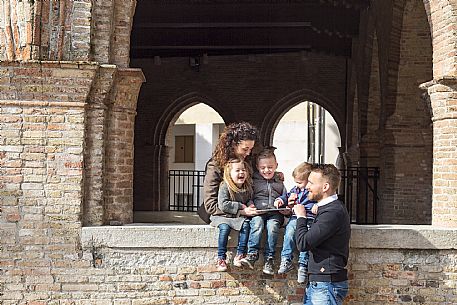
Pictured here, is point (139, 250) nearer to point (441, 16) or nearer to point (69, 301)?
point (69, 301)

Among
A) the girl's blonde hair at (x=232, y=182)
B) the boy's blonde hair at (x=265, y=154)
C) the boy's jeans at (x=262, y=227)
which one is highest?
the boy's blonde hair at (x=265, y=154)

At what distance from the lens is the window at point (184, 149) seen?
35.2m

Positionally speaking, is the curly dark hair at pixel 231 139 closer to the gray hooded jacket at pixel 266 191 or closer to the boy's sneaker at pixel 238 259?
the gray hooded jacket at pixel 266 191

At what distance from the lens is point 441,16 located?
7090 millimetres

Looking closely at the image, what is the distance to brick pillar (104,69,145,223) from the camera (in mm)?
7105

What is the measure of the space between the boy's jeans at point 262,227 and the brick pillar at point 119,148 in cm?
153

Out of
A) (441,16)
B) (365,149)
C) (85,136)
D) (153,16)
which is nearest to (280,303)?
(85,136)

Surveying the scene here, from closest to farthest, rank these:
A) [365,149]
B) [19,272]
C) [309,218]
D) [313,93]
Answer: [309,218]
[19,272]
[365,149]
[313,93]

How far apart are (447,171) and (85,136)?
3.57m

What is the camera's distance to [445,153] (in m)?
7.02

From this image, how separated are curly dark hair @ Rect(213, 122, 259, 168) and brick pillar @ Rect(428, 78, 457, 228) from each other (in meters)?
1.94

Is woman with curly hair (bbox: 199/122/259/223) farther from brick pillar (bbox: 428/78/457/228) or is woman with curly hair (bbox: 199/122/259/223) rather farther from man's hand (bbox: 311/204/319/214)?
brick pillar (bbox: 428/78/457/228)

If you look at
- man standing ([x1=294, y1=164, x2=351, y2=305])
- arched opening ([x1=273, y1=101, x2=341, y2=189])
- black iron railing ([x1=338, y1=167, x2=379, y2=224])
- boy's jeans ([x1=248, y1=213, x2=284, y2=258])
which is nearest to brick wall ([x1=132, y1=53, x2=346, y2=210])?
black iron railing ([x1=338, y1=167, x2=379, y2=224])

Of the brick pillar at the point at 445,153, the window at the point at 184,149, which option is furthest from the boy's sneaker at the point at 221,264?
the window at the point at 184,149
